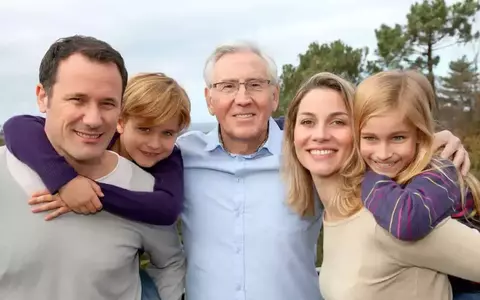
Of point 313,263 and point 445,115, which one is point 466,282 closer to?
point 313,263

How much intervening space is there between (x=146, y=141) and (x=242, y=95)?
50 centimetres

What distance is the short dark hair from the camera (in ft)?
7.77

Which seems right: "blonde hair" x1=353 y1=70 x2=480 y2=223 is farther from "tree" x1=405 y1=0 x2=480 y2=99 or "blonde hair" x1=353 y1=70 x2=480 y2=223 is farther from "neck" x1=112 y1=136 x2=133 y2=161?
"tree" x1=405 y1=0 x2=480 y2=99

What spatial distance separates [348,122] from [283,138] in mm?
371

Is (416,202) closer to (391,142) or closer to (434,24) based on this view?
(391,142)

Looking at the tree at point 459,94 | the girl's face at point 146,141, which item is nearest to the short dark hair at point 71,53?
the girl's face at point 146,141

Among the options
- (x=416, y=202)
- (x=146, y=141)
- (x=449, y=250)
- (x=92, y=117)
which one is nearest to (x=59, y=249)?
(x=92, y=117)

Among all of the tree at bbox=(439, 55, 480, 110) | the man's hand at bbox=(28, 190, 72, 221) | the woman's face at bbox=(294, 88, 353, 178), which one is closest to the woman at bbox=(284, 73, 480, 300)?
the woman's face at bbox=(294, 88, 353, 178)

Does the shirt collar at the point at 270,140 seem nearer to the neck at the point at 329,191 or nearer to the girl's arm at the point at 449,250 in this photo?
the neck at the point at 329,191

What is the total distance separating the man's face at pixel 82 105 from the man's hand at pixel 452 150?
4.31ft

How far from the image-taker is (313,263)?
9.69ft

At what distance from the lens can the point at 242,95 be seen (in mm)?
2965

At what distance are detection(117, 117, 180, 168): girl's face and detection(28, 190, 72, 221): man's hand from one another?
0.59 m

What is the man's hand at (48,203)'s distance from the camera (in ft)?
7.59
